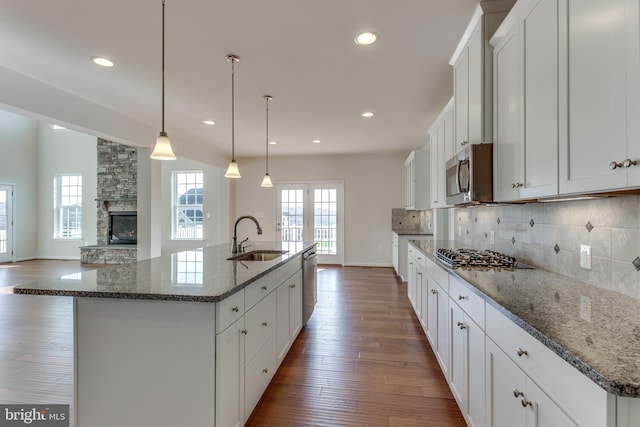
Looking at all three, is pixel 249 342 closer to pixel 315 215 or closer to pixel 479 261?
pixel 479 261

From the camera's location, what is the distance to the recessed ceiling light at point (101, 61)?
2.84 meters

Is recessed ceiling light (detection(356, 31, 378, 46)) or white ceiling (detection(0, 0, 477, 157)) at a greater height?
white ceiling (detection(0, 0, 477, 157))

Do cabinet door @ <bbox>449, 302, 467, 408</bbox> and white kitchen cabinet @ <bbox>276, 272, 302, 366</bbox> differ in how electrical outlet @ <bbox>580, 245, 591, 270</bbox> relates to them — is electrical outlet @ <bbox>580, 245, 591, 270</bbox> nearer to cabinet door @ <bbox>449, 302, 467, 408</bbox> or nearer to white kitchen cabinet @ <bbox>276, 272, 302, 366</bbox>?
cabinet door @ <bbox>449, 302, 467, 408</bbox>

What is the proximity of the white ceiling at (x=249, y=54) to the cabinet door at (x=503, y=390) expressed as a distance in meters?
2.13

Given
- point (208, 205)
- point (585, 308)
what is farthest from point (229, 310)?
point (208, 205)

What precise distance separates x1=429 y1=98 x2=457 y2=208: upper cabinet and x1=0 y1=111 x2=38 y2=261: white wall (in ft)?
A: 31.6

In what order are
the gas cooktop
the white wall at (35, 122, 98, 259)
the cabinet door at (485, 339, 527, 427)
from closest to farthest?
the cabinet door at (485, 339, 527, 427) → the gas cooktop → the white wall at (35, 122, 98, 259)

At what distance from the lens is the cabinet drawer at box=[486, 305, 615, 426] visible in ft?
2.48

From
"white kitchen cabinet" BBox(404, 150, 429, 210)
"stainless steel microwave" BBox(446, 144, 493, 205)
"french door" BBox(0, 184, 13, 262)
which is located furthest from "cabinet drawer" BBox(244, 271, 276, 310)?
"french door" BBox(0, 184, 13, 262)

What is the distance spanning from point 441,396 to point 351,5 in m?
2.72

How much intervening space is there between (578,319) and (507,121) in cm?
117

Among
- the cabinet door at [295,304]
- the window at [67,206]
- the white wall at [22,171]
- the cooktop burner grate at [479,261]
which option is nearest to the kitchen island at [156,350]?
the cabinet door at [295,304]

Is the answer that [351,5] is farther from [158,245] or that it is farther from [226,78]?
[158,245]

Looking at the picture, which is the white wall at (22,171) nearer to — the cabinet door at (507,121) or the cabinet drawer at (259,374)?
the cabinet drawer at (259,374)
